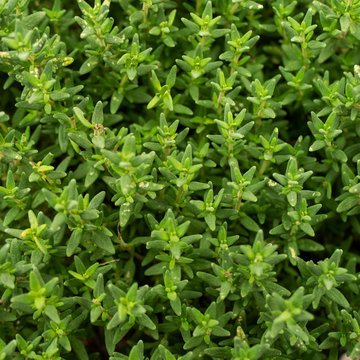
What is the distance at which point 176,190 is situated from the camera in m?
2.92

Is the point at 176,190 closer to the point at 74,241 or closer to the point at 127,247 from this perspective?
the point at 127,247

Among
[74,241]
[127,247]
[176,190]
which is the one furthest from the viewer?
[127,247]

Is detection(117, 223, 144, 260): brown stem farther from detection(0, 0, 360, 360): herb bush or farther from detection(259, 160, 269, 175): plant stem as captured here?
detection(259, 160, 269, 175): plant stem

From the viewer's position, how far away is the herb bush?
263 cm

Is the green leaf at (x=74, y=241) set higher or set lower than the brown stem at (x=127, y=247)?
higher

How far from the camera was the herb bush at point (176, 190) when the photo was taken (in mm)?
2631

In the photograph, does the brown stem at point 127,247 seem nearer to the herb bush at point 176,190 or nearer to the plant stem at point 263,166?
the herb bush at point 176,190

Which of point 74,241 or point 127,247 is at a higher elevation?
point 74,241

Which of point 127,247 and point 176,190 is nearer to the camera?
point 176,190

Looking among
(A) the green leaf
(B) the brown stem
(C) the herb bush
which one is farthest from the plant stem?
(A) the green leaf

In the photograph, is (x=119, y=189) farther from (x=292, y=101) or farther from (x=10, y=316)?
(x=292, y=101)

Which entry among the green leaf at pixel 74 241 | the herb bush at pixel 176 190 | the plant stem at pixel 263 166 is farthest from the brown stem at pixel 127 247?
the plant stem at pixel 263 166

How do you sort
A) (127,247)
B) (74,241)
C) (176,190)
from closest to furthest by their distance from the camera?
(74,241)
(176,190)
(127,247)

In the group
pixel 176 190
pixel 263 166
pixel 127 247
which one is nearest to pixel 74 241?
pixel 127 247
